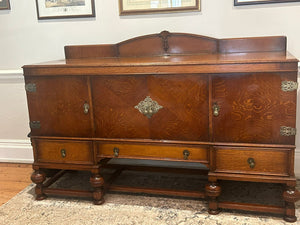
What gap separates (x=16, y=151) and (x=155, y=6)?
1740 mm

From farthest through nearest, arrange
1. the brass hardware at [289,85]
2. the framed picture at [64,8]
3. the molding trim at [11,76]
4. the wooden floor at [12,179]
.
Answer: the molding trim at [11,76] → the framed picture at [64,8] → the wooden floor at [12,179] → the brass hardware at [289,85]

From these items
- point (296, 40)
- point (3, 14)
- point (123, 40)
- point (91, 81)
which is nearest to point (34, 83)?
point (91, 81)

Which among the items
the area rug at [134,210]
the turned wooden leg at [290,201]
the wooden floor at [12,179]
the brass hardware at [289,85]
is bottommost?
the area rug at [134,210]

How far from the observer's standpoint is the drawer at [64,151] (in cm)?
228

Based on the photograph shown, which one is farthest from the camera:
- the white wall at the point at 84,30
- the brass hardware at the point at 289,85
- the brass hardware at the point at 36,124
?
the white wall at the point at 84,30

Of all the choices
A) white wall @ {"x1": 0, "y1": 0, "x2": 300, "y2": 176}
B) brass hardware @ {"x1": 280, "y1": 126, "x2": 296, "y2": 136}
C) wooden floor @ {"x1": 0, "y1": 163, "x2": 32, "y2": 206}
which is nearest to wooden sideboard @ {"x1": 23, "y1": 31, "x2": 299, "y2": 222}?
brass hardware @ {"x1": 280, "y1": 126, "x2": 296, "y2": 136}

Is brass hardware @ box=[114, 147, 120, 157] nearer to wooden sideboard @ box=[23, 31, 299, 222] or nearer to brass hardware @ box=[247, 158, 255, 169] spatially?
wooden sideboard @ box=[23, 31, 299, 222]

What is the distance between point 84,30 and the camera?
275 cm

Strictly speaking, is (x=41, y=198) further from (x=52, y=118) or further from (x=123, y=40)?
(x=123, y=40)

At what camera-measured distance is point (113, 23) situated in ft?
8.80

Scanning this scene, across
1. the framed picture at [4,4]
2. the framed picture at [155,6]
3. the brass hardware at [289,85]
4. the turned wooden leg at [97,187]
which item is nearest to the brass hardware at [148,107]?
the turned wooden leg at [97,187]

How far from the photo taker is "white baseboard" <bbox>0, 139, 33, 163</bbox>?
310cm

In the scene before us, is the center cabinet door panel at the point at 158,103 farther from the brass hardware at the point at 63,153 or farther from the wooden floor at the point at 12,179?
the wooden floor at the point at 12,179

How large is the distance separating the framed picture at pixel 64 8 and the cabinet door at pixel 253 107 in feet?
4.12
